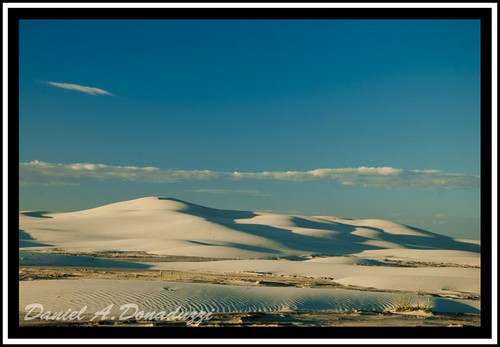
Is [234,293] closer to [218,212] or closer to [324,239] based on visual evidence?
[324,239]

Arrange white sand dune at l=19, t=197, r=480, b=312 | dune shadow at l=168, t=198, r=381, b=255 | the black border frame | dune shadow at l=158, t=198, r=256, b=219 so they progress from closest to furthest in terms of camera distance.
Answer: the black border frame → white sand dune at l=19, t=197, r=480, b=312 → dune shadow at l=168, t=198, r=381, b=255 → dune shadow at l=158, t=198, r=256, b=219

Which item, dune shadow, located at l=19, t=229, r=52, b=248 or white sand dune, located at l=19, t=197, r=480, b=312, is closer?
white sand dune, located at l=19, t=197, r=480, b=312

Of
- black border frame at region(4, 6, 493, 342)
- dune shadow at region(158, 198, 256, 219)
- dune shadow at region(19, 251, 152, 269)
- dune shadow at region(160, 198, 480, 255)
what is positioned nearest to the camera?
black border frame at region(4, 6, 493, 342)

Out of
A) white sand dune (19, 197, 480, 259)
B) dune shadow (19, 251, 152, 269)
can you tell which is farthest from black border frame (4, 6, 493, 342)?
white sand dune (19, 197, 480, 259)

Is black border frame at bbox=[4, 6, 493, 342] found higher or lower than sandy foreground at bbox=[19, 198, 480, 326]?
higher

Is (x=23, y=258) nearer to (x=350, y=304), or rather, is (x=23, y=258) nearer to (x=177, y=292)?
(x=177, y=292)

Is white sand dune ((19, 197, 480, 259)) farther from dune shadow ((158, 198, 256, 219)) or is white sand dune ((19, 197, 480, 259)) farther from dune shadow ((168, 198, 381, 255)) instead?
dune shadow ((158, 198, 256, 219))

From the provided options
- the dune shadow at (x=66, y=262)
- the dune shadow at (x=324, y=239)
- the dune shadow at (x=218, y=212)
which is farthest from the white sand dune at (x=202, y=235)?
the dune shadow at (x=66, y=262)
